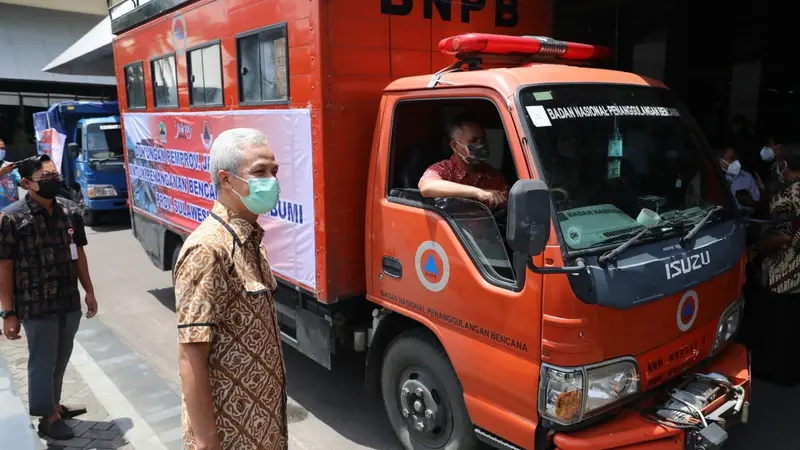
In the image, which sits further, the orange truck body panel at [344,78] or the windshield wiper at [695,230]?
the orange truck body panel at [344,78]

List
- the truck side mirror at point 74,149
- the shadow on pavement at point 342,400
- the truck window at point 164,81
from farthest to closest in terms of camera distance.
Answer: the truck side mirror at point 74,149
the truck window at point 164,81
the shadow on pavement at point 342,400

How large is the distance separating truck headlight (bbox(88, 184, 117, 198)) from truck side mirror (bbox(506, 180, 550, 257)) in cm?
1242

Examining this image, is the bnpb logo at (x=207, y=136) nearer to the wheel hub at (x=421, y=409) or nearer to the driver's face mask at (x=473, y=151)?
the driver's face mask at (x=473, y=151)

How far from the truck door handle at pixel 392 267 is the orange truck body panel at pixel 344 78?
35 cm

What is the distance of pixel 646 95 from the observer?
3.27m

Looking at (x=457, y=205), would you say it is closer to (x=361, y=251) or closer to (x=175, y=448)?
(x=361, y=251)

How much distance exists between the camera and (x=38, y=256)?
3738 millimetres

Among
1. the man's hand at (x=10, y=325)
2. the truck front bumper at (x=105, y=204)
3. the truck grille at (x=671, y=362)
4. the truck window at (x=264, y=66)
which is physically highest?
the truck window at (x=264, y=66)

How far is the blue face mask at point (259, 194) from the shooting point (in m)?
2.04

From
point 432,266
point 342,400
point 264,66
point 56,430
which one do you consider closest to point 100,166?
point 56,430

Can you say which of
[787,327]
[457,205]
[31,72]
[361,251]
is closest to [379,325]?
[361,251]

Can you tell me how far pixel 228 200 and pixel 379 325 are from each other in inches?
70.2

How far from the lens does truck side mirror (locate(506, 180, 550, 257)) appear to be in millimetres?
2277

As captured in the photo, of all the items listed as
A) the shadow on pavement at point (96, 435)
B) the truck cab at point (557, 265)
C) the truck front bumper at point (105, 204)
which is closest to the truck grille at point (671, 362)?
the truck cab at point (557, 265)
